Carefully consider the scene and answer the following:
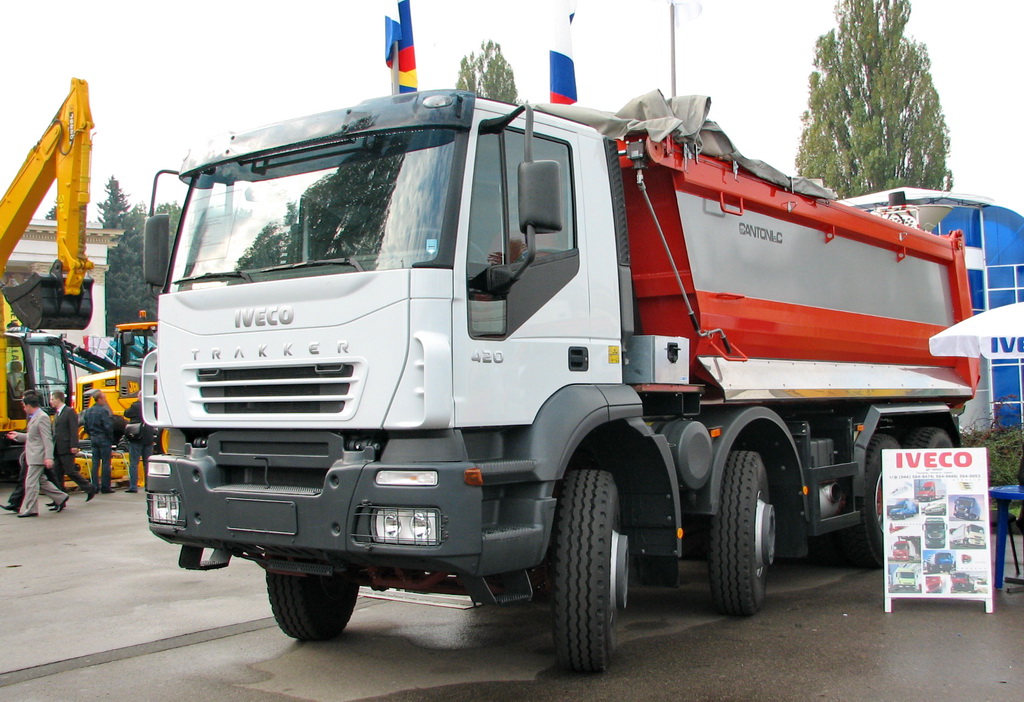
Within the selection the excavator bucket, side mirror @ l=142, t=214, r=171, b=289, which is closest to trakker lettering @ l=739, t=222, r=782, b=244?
side mirror @ l=142, t=214, r=171, b=289

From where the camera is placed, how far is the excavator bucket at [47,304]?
465 inches

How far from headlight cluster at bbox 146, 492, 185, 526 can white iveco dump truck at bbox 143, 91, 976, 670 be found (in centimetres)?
1

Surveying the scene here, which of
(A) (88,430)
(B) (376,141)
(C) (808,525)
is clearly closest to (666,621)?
(C) (808,525)

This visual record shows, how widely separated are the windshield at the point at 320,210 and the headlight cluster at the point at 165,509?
1123mm

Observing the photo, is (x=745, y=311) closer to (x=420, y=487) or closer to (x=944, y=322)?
(x=420, y=487)

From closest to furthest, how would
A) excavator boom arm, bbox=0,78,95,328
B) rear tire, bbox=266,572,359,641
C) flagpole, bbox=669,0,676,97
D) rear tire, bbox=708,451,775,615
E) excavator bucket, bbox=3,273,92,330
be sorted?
rear tire, bbox=266,572,359,641 → rear tire, bbox=708,451,775,615 → flagpole, bbox=669,0,676,97 → excavator bucket, bbox=3,273,92,330 → excavator boom arm, bbox=0,78,95,328

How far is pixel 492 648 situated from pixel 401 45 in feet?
14.2

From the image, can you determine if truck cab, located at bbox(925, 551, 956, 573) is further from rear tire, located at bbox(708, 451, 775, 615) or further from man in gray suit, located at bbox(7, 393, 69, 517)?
man in gray suit, located at bbox(7, 393, 69, 517)

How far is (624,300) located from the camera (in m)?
5.78

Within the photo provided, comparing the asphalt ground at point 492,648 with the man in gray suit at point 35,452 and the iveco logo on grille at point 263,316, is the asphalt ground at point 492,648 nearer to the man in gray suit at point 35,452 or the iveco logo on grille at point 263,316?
the iveco logo on grille at point 263,316

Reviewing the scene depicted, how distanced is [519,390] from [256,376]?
1.33 meters

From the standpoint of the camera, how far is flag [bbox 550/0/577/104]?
302 inches

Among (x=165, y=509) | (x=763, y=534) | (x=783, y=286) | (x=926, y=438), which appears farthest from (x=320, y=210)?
(x=926, y=438)

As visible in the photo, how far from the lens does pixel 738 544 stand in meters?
6.55
